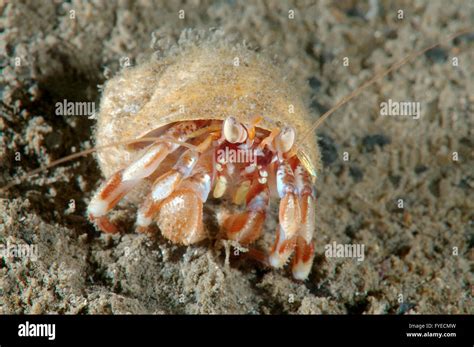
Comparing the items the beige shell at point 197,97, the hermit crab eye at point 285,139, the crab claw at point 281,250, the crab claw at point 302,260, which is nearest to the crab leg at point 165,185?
the beige shell at point 197,97

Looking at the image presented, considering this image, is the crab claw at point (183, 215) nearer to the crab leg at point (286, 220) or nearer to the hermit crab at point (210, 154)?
the hermit crab at point (210, 154)

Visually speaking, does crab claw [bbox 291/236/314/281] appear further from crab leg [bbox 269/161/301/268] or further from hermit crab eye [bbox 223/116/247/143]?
hermit crab eye [bbox 223/116/247/143]

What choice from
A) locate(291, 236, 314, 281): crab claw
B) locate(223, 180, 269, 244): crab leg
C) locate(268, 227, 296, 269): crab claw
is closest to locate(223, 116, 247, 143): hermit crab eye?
locate(223, 180, 269, 244): crab leg

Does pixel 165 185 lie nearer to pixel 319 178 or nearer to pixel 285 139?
pixel 285 139

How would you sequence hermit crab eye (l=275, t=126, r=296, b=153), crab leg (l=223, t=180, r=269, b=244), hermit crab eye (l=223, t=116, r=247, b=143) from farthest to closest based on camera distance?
crab leg (l=223, t=180, r=269, b=244) < hermit crab eye (l=275, t=126, r=296, b=153) < hermit crab eye (l=223, t=116, r=247, b=143)

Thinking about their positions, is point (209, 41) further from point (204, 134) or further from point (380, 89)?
point (380, 89)
